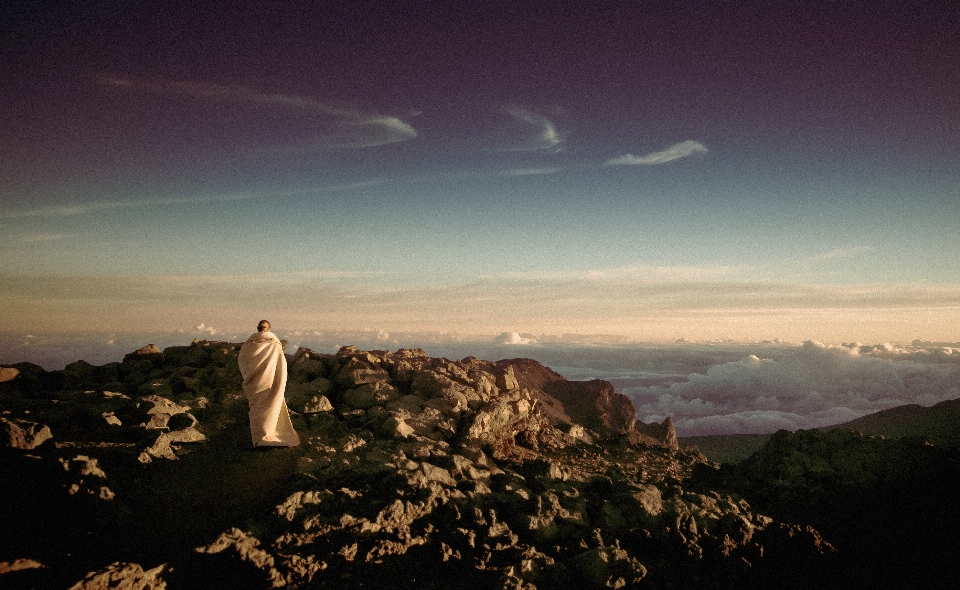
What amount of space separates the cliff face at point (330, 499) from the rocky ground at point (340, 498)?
0.04m

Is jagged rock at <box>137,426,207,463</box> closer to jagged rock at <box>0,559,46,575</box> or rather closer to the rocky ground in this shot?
the rocky ground

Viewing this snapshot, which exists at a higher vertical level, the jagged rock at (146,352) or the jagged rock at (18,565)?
the jagged rock at (146,352)

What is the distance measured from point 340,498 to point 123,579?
3679 millimetres

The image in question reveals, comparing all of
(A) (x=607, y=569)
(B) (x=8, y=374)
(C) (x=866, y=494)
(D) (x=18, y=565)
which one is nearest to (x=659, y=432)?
(C) (x=866, y=494)

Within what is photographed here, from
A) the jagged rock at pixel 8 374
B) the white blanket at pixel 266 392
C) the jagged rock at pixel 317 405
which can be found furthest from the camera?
the jagged rock at pixel 317 405

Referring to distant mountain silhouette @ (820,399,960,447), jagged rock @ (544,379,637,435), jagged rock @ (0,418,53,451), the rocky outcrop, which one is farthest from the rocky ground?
jagged rock @ (544,379,637,435)

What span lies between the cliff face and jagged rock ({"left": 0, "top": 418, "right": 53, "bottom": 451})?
3 centimetres

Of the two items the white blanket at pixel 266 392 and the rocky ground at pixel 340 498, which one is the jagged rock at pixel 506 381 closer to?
the rocky ground at pixel 340 498

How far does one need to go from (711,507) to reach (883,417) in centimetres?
3575

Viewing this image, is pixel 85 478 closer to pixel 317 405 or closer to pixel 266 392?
pixel 266 392

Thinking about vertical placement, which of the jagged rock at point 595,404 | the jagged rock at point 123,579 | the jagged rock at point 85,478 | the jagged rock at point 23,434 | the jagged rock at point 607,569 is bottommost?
the jagged rock at point 595,404

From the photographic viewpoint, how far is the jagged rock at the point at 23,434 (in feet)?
30.0

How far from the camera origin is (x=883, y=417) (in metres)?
37.2

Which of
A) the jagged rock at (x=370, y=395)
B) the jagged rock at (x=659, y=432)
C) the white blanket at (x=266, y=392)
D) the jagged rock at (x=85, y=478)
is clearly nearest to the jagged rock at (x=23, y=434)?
the jagged rock at (x=85, y=478)
